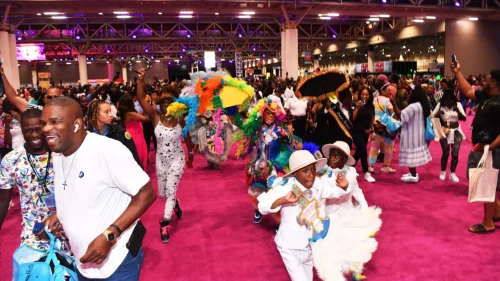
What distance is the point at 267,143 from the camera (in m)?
4.97

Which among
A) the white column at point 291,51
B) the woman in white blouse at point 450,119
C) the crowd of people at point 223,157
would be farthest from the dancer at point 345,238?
the white column at point 291,51

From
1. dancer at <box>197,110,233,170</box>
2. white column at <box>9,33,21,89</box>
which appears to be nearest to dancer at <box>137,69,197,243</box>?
dancer at <box>197,110,233,170</box>

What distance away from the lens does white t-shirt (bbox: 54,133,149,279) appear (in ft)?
7.02

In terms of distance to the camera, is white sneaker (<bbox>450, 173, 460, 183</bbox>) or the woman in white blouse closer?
the woman in white blouse

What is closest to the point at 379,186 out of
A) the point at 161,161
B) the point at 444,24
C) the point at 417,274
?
the point at 417,274

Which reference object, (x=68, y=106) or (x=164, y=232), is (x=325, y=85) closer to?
(x=164, y=232)

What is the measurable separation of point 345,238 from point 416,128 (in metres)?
4.27

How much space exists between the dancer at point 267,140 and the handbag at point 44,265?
9.01 ft

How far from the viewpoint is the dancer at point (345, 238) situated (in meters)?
3.38

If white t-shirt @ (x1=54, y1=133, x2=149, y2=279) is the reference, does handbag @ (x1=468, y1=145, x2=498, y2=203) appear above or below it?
below

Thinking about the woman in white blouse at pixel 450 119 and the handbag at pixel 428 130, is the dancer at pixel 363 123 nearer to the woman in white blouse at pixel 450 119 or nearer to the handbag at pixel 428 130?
the handbag at pixel 428 130

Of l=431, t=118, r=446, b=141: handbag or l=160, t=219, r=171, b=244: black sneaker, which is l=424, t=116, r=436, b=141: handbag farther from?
l=160, t=219, r=171, b=244: black sneaker

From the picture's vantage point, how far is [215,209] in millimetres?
6348

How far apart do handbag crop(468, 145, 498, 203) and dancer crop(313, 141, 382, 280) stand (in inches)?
57.2
